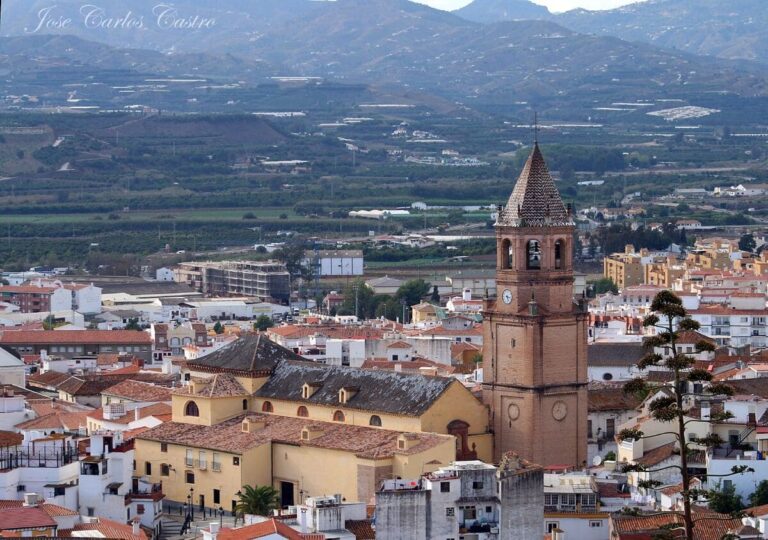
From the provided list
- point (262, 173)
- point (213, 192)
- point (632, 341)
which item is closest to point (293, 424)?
point (632, 341)

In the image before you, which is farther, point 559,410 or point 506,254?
point 506,254

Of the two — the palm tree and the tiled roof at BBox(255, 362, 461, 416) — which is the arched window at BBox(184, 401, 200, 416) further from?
the palm tree

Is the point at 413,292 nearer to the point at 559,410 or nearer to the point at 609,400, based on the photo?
the point at 609,400

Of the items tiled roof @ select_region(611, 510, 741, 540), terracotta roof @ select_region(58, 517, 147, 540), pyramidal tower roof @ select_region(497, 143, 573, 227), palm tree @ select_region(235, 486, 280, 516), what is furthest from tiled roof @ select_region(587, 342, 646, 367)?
tiled roof @ select_region(611, 510, 741, 540)

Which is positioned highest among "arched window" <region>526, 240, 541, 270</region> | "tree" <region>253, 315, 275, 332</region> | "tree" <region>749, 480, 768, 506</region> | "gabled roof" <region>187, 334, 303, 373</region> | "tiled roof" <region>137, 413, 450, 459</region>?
"arched window" <region>526, 240, 541, 270</region>

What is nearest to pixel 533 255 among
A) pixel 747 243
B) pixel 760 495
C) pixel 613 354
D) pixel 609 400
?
pixel 609 400

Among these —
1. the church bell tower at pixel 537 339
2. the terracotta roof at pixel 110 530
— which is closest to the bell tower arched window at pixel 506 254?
the church bell tower at pixel 537 339

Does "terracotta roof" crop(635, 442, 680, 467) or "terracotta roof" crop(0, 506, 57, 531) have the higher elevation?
"terracotta roof" crop(0, 506, 57, 531)
